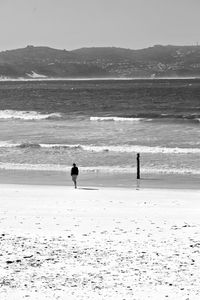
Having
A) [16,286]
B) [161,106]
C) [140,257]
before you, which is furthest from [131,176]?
[161,106]

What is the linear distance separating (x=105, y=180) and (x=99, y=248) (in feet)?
41.7

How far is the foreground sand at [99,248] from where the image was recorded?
10.2 m

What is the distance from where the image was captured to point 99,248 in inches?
493

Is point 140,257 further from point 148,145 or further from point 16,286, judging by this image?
point 148,145

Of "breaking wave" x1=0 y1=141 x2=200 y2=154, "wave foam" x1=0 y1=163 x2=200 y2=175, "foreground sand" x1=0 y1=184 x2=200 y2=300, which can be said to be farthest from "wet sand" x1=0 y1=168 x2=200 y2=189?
"breaking wave" x1=0 y1=141 x2=200 y2=154

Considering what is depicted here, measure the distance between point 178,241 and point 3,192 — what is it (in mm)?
9279

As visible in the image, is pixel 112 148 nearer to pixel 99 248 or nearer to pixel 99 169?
pixel 99 169

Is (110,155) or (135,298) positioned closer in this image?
(135,298)

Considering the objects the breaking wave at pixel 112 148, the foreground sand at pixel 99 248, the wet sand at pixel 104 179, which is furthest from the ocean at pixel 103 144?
the foreground sand at pixel 99 248

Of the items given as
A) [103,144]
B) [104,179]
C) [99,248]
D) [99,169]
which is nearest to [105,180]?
[104,179]

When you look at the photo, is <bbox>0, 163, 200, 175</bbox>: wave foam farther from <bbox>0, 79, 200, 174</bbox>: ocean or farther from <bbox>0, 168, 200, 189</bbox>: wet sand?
<bbox>0, 168, 200, 189</bbox>: wet sand

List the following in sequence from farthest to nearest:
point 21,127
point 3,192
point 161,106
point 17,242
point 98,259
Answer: point 161,106 < point 21,127 < point 3,192 < point 17,242 < point 98,259

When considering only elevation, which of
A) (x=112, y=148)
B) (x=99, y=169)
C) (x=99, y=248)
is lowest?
(x=99, y=169)

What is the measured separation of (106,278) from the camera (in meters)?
10.7
